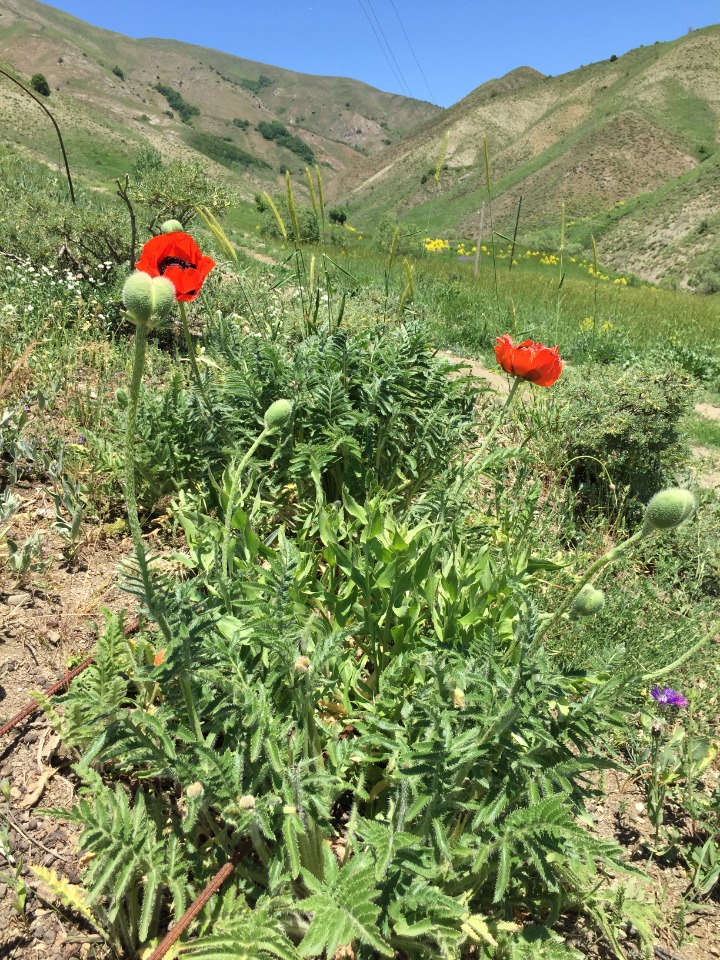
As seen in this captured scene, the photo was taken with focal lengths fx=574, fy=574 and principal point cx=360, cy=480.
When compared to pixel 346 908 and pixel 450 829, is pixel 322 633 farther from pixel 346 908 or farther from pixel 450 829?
pixel 346 908

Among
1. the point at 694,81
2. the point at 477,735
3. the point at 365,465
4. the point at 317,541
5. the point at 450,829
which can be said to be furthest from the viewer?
the point at 694,81

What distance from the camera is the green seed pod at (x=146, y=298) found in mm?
806

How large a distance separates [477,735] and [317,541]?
117 cm

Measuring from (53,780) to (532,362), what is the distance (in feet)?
5.81

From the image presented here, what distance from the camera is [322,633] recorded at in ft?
5.09

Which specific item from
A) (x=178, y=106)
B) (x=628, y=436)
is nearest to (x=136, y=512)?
(x=628, y=436)

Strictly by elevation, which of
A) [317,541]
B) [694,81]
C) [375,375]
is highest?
[694,81]

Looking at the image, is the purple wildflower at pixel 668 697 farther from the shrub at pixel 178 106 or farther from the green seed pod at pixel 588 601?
the shrub at pixel 178 106

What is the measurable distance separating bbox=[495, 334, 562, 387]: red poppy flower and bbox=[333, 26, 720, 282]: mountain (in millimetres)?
23165

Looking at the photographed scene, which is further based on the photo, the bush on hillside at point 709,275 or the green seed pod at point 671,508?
the bush on hillside at point 709,275

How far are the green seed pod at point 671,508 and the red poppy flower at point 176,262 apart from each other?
1.35 m

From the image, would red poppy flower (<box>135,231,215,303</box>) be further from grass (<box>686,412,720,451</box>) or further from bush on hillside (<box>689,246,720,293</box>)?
bush on hillside (<box>689,246,720,293</box>)

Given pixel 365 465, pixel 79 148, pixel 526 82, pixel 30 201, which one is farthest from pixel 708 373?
pixel 526 82

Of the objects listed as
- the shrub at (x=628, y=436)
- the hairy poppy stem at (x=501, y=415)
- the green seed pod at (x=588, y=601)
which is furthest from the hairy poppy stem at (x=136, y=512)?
the shrub at (x=628, y=436)
